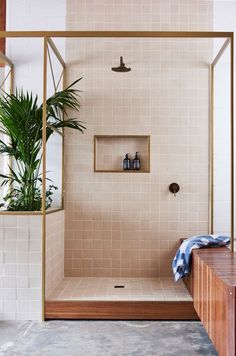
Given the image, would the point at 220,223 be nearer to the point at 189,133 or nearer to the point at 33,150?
the point at 189,133

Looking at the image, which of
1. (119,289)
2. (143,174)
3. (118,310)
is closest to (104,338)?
(118,310)

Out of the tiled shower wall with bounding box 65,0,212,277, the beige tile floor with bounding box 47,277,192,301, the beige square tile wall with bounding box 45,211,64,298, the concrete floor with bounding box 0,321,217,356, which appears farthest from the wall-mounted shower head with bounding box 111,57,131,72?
the concrete floor with bounding box 0,321,217,356

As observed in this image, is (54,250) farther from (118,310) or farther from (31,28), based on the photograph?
(31,28)

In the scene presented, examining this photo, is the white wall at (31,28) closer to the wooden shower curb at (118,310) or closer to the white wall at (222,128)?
the wooden shower curb at (118,310)

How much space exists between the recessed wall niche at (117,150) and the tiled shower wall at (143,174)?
9cm

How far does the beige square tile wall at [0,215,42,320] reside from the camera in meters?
4.12

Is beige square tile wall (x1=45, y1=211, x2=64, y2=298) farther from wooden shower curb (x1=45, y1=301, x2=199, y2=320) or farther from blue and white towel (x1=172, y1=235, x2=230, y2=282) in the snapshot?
blue and white towel (x1=172, y1=235, x2=230, y2=282)

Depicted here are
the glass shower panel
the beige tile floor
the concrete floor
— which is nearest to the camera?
the concrete floor

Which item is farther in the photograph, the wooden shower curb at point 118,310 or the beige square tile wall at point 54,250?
the beige square tile wall at point 54,250

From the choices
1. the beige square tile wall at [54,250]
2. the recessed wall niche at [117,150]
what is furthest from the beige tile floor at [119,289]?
the recessed wall niche at [117,150]

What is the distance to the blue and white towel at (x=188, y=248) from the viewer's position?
4.31 metres

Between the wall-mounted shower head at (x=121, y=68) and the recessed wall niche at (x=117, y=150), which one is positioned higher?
the wall-mounted shower head at (x=121, y=68)

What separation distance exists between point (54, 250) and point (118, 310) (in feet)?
3.29

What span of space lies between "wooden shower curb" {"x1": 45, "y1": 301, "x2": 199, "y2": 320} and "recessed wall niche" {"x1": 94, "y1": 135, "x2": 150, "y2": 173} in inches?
70.5
